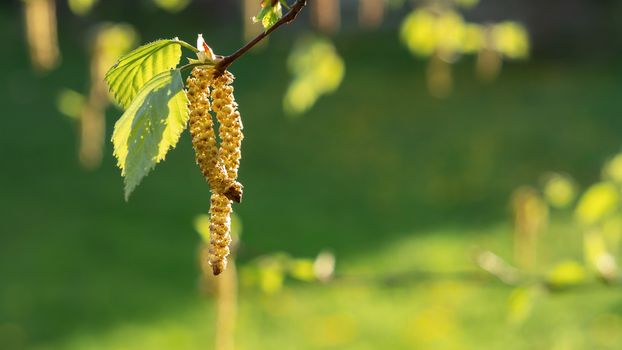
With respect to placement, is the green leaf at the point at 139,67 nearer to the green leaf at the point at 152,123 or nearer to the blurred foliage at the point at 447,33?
the green leaf at the point at 152,123

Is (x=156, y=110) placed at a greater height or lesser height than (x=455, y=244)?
lesser

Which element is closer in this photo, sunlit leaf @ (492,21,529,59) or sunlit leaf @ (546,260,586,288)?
sunlit leaf @ (546,260,586,288)

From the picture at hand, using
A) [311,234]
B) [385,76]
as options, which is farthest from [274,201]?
[385,76]

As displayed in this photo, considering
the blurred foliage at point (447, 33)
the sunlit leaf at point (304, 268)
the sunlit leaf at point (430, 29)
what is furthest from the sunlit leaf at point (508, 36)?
the sunlit leaf at point (304, 268)

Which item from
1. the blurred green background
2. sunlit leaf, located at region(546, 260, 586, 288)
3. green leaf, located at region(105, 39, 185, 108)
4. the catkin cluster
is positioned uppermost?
the blurred green background

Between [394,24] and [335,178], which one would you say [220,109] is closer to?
[335,178]

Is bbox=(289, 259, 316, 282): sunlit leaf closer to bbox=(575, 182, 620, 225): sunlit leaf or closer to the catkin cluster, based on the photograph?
bbox=(575, 182, 620, 225): sunlit leaf

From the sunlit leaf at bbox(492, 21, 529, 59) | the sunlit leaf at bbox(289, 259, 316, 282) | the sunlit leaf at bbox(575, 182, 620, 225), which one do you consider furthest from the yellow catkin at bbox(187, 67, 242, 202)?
the sunlit leaf at bbox(492, 21, 529, 59)

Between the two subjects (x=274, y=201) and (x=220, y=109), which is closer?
(x=220, y=109)
